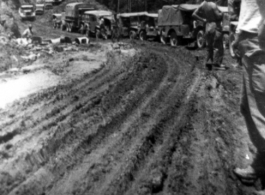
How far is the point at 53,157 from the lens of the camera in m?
4.41

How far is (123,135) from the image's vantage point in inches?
208

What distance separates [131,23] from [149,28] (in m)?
2.12

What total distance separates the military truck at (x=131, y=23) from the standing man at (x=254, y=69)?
1892 cm

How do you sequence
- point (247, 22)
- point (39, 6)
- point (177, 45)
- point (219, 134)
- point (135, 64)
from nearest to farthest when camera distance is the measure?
point (247, 22)
point (219, 134)
point (135, 64)
point (177, 45)
point (39, 6)

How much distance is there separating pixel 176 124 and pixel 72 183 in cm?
248

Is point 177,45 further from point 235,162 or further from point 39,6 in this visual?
point 39,6

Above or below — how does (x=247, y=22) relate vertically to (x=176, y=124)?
above

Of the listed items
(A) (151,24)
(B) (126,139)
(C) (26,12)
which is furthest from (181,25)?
(C) (26,12)

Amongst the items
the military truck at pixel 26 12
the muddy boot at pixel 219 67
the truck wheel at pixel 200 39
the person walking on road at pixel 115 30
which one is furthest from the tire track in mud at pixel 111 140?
the military truck at pixel 26 12

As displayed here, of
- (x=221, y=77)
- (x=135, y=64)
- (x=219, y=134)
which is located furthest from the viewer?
(x=135, y=64)

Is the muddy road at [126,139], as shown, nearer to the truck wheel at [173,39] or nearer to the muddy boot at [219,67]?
the muddy boot at [219,67]

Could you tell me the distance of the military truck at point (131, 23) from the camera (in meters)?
22.5

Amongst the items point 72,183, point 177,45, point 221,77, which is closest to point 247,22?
point 72,183

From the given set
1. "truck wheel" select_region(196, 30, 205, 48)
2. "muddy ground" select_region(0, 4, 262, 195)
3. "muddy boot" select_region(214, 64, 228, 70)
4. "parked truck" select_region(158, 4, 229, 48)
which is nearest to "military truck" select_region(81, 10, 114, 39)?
"parked truck" select_region(158, 4, 229, 48)
